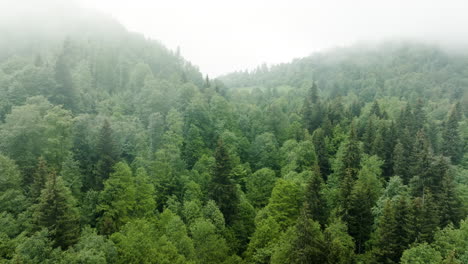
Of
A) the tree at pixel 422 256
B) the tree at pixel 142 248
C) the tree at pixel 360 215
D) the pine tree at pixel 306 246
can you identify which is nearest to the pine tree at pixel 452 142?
the tree at pixel 360 215

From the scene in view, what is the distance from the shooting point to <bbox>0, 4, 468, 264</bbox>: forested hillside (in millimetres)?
34906

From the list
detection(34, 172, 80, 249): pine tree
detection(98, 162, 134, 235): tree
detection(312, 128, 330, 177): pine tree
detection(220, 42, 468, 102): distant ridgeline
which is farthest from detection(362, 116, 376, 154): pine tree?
detection(220, 42, 468, 102): distant ridgeline

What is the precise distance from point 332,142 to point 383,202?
86.7 ft

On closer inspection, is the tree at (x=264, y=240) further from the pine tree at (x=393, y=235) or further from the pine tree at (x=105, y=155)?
the pine tree at (x=105, y=155)

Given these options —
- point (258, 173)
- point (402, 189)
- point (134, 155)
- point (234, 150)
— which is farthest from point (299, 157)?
point (134, 155)

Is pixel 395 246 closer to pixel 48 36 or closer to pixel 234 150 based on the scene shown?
pixel 234 150

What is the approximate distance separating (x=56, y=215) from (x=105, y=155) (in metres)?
14.0

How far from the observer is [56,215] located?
34938 mm

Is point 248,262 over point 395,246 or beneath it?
beneath

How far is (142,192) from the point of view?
153ft

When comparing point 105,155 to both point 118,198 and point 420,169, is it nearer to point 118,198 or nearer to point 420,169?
point 118,198

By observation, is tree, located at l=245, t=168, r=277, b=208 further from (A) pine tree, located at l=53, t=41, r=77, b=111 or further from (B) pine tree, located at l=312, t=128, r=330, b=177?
(A) pine tree, located at l=53, t=41, r=77, b=111

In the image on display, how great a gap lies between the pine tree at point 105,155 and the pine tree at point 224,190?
14942 millimetres

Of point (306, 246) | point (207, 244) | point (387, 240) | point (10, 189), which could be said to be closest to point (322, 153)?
point (387, 240)
